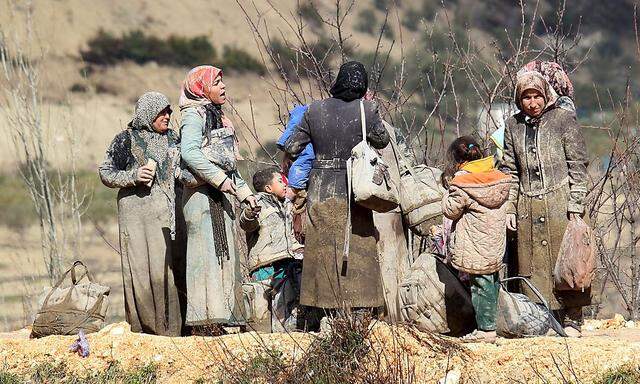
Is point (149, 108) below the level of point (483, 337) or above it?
above

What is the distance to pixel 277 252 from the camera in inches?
359

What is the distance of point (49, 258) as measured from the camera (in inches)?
601

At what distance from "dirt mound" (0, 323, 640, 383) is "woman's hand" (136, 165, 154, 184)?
101 centimetres

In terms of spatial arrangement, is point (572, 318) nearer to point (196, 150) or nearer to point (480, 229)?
point (480, 229)

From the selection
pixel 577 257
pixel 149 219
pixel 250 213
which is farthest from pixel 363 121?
pixel 149 219

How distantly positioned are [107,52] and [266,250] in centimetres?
2865

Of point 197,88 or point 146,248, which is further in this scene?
point 146,248

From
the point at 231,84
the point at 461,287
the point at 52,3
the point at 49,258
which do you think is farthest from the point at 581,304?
the point at 52,3

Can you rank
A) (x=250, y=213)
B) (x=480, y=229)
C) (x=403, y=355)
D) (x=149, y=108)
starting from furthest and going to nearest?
1. (x=149, y=108)
2. (x=250, y=213)
3. (x=480, y=229)
4. (x=403, y=355)

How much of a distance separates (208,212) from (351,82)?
133cm

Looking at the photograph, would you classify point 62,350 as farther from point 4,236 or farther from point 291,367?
point 4,236

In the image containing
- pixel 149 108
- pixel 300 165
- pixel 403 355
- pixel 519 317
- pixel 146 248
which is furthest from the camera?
pixel 146 248

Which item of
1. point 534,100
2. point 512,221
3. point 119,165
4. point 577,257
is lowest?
point 577,257

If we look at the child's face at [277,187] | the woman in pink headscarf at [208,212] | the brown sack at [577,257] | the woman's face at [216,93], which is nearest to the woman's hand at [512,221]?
the brown sack at [577,257]
